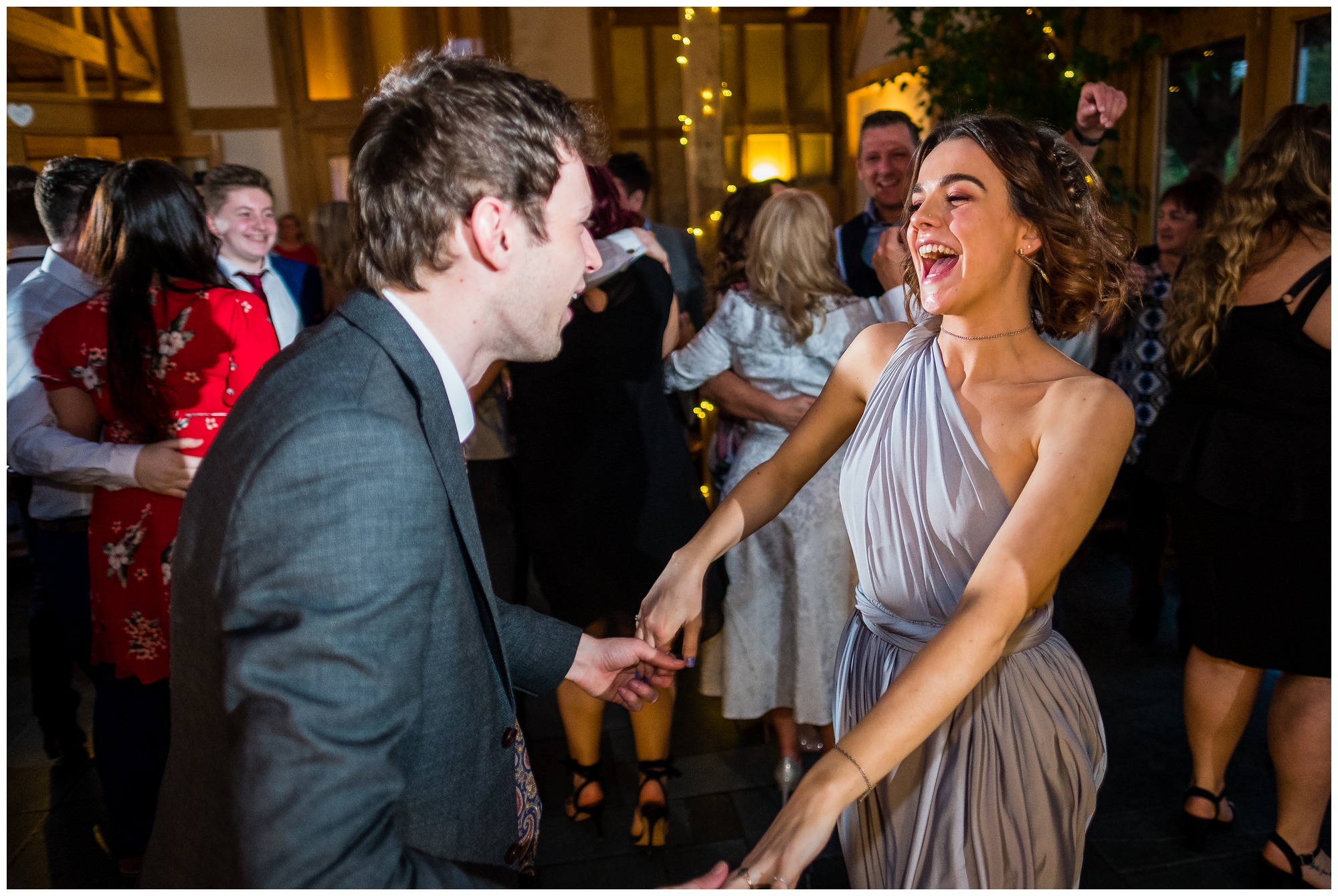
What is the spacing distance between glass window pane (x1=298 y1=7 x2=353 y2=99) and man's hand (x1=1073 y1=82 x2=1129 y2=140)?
30.8 ft

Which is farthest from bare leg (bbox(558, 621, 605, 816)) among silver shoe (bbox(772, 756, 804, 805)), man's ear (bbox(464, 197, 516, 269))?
man's ear (bbox(464, 197, 516, 269))

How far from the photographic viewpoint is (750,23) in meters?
10.5

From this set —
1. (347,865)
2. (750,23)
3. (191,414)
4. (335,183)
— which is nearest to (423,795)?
(347,865)

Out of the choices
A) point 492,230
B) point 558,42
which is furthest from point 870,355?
point 558,42

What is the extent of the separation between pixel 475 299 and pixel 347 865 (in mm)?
622

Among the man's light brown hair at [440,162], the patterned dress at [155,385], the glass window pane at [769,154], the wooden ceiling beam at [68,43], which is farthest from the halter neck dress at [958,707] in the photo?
the glass window pane at [769,154]

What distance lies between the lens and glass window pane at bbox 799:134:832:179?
35.6ft

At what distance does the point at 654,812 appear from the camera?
2.61 metres

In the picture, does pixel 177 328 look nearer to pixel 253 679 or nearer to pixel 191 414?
pixel 191 414

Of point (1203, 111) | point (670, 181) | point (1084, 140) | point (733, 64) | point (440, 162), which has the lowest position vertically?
point (440, 162)

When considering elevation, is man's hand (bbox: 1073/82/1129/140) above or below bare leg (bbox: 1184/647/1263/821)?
above

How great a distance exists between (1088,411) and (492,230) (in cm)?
83

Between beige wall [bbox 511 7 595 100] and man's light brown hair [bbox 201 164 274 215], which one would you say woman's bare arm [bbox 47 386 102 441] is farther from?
beige wall [bbox 511 7 595 100]

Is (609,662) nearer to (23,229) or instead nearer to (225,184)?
(225,184)
